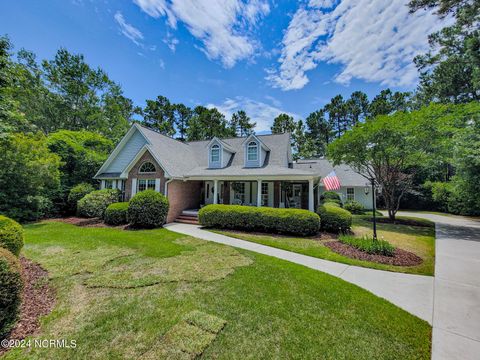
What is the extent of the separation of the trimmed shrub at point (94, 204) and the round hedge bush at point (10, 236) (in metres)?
10.8

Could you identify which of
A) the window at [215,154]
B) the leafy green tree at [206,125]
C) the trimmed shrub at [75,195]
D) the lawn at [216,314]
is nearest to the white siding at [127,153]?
the trimmed shrub at [75,195]

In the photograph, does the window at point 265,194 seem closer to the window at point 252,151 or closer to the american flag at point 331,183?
the window at point 252,151

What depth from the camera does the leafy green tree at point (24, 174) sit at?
41.4 feet

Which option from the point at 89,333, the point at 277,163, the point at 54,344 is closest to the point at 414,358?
the point at 89,333

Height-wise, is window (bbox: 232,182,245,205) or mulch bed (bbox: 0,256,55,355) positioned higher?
window (bbox: 232,182,245,205)

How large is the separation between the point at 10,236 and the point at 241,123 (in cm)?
3774

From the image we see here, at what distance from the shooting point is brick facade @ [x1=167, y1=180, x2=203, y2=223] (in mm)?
14711

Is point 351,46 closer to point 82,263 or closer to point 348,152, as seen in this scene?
point 348,152

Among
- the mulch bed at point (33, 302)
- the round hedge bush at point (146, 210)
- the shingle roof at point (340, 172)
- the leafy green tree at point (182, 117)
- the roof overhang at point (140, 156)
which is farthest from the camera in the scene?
the leafy green tree at point (182, 117)

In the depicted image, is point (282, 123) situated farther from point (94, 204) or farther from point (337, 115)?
point (94, 204)

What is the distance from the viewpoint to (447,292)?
5.13 m

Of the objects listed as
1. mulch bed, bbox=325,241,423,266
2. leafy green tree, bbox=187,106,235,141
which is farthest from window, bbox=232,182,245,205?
leafy green tree, bbox=187,106,235,141

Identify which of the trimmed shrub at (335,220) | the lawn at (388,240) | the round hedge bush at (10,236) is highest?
the round hedge bush at (10,236)

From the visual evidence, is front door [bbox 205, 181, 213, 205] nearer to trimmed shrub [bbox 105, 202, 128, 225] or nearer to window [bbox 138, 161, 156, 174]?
window [bbox 138, 161, 156, 174]
